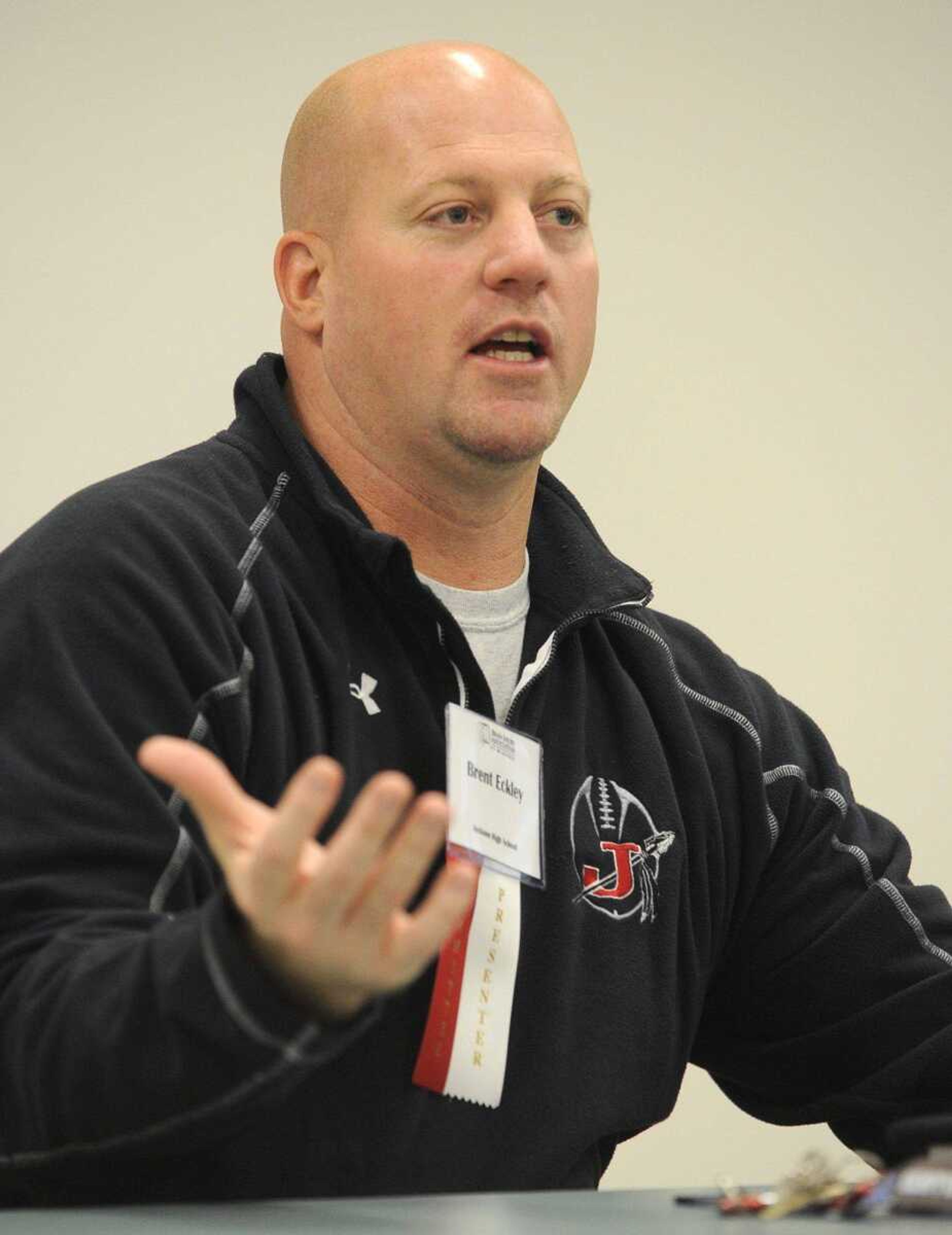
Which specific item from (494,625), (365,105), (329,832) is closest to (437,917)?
(329,832)

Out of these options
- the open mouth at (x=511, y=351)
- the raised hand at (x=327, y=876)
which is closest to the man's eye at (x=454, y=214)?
the open mouth at (x=511, y=351)

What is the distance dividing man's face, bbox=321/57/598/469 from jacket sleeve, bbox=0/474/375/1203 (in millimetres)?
330

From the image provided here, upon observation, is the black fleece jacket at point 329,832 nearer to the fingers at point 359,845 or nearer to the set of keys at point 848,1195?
the fingers at point 359,845

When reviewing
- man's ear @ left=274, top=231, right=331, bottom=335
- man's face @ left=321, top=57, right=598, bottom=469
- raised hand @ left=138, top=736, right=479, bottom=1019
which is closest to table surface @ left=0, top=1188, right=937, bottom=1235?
raised hand @ left=138, top=736, right=479, bottom=1019

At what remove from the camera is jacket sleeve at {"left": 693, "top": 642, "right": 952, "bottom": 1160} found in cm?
178

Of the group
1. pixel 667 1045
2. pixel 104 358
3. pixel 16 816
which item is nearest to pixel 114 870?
pixel 16 816

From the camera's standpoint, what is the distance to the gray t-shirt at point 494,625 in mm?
1679

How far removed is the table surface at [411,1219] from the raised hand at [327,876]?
148 millimetres

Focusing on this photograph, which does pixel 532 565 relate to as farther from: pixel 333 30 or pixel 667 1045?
pixel 333 30

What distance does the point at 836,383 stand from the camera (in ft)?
9.70

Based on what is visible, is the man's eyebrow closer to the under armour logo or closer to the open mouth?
the open mouth

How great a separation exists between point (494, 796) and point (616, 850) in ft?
0.54

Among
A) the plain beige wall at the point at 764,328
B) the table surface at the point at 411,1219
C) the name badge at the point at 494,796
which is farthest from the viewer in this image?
the plain beige wall at the point at 764,328

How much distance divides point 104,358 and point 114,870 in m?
1.53
